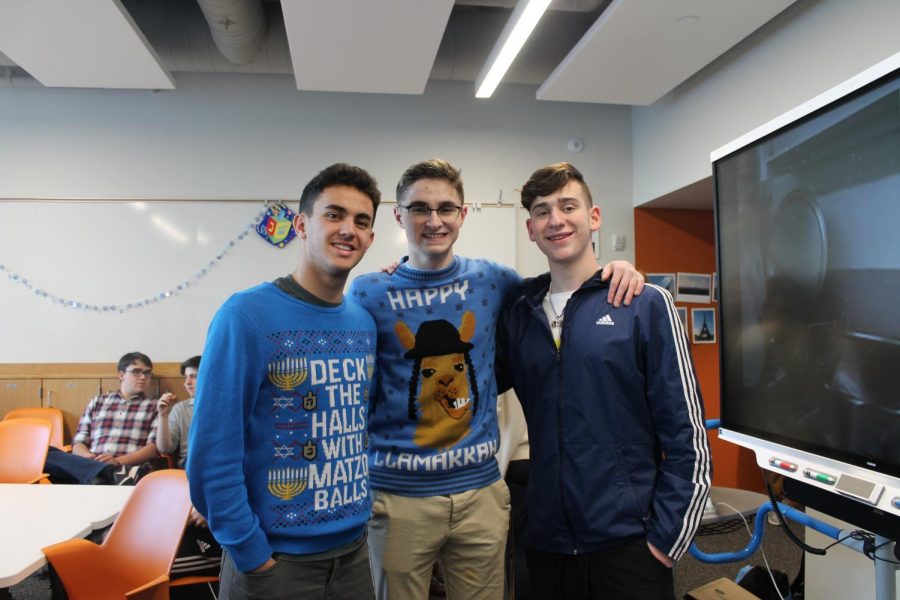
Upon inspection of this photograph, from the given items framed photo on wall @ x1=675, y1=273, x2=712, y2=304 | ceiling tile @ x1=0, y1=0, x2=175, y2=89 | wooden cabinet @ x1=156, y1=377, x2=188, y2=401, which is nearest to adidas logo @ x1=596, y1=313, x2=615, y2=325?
ceiling tile @ x1=0, y1=0, x2=175, y2=89

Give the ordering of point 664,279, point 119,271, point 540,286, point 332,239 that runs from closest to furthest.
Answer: point 332,239, point 540,286, point 119,271, point 664,279

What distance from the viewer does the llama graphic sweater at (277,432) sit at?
4.06ft

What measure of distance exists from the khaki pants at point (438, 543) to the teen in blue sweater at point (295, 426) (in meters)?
0.15

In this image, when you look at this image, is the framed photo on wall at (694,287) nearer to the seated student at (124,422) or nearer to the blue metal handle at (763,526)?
the blue metal handle at (763,526)

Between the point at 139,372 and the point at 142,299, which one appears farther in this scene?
the point at 142,299

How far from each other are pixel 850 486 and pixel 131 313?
186 inches

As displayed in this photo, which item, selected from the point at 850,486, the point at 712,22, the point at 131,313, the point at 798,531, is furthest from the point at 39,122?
the point at 798,531

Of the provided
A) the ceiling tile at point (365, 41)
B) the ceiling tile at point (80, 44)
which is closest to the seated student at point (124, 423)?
the ceiling tile at point (80, 44)

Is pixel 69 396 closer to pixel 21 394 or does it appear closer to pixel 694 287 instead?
pixel 21 394

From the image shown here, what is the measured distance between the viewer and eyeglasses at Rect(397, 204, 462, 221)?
170 cm

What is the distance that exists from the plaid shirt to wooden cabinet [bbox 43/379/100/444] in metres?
0.37

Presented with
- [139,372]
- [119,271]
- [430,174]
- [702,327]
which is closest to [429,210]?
[430,174]

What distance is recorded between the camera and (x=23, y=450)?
3.12m

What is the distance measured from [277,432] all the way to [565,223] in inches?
38.5
